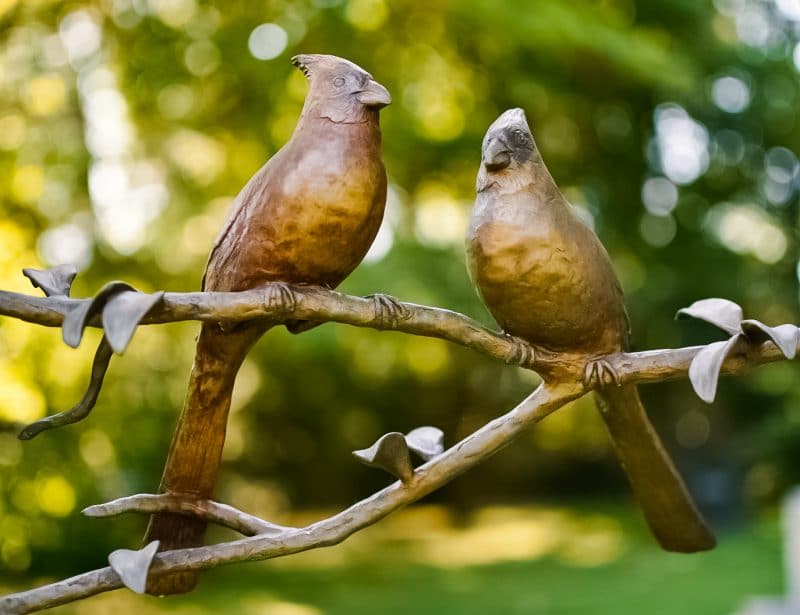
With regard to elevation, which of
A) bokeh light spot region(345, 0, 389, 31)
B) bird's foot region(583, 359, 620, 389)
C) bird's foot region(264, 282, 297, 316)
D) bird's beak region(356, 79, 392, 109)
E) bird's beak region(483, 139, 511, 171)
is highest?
bokeh light spot region(345, 0, 389, 31)

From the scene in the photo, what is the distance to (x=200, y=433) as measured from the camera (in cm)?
97

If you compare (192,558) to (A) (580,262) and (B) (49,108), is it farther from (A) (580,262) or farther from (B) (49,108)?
(B) (49,108)

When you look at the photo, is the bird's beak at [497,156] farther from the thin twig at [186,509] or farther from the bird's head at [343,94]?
the thin twig at [186,509]

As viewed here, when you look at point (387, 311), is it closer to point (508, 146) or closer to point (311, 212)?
point (311, 212)

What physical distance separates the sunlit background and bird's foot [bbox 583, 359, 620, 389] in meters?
2.79

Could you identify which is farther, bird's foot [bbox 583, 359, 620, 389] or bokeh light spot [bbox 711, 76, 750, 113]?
bokeh light spot [bbox 711, 76, 750, 113]

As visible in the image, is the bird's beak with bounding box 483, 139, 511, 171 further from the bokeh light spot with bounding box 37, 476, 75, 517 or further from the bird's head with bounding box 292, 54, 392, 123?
the bokeh light spot with bounding box 37, 476, 75, 517

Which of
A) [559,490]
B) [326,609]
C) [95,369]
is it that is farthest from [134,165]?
[559,490]

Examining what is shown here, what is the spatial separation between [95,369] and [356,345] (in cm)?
447

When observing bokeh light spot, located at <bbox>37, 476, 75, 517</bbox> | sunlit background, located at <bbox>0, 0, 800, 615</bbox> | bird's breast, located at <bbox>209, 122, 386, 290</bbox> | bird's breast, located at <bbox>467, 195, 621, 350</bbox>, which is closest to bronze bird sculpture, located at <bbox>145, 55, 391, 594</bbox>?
bird's breast, located at <bbox>209, 122, 386, 290</bbox>

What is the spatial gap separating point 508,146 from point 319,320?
320 mm

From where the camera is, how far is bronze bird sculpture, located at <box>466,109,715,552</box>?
1.02 m

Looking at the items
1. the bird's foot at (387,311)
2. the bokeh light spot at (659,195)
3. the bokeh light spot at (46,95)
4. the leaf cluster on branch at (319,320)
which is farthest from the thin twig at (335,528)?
the bokeh light spot at (659,195)

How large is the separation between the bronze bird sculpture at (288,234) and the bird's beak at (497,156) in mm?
139
